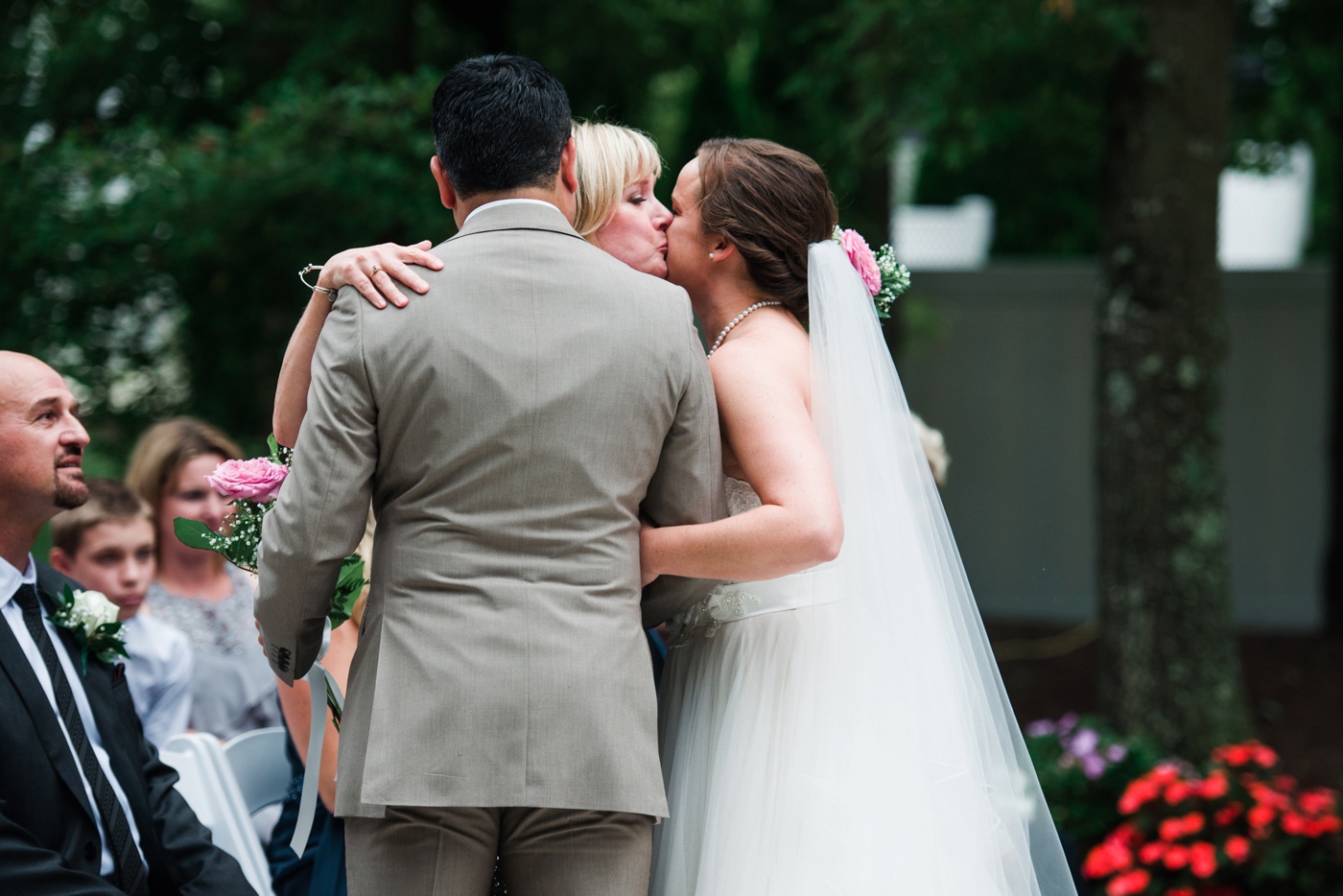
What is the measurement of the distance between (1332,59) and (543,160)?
6.82 metres

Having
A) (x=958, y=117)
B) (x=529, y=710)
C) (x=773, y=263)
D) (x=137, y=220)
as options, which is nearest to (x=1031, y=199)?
(x=958, y=117)

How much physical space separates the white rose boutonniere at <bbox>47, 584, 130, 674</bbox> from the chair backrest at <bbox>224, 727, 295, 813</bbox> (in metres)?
0.77

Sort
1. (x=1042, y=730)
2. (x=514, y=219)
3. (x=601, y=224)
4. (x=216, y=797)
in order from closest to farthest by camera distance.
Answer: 1. (x=514, y=219)
2. (x=601, y=224)
3. (x=216, y=797)
4. (x=1042, y=730)

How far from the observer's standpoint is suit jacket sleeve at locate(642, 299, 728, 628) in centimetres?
219

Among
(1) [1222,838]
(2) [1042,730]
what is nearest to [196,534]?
(1) [1222,838]

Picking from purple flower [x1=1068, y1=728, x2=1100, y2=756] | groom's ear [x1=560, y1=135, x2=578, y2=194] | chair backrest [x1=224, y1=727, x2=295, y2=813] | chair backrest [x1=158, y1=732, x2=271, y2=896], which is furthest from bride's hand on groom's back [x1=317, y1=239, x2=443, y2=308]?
purple flower [x1=1068, y1=728, x2=1100, y2=756]

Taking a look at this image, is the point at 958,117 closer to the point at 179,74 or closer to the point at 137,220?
the point at 137,220

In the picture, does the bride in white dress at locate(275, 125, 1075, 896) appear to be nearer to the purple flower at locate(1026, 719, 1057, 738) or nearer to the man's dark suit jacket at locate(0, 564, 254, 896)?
the man's dark suit jacket at locate(0, 564, 254, 896)

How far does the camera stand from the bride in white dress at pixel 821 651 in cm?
238

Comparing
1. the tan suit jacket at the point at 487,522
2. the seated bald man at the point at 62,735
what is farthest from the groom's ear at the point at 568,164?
the seated bald man at the point at 62,735

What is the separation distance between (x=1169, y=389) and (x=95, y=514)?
4108 millimetres

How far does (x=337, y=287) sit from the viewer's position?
2133 millimetres

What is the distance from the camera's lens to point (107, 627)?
2758 mm

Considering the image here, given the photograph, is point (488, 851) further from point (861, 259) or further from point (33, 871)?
point (861, 259)
